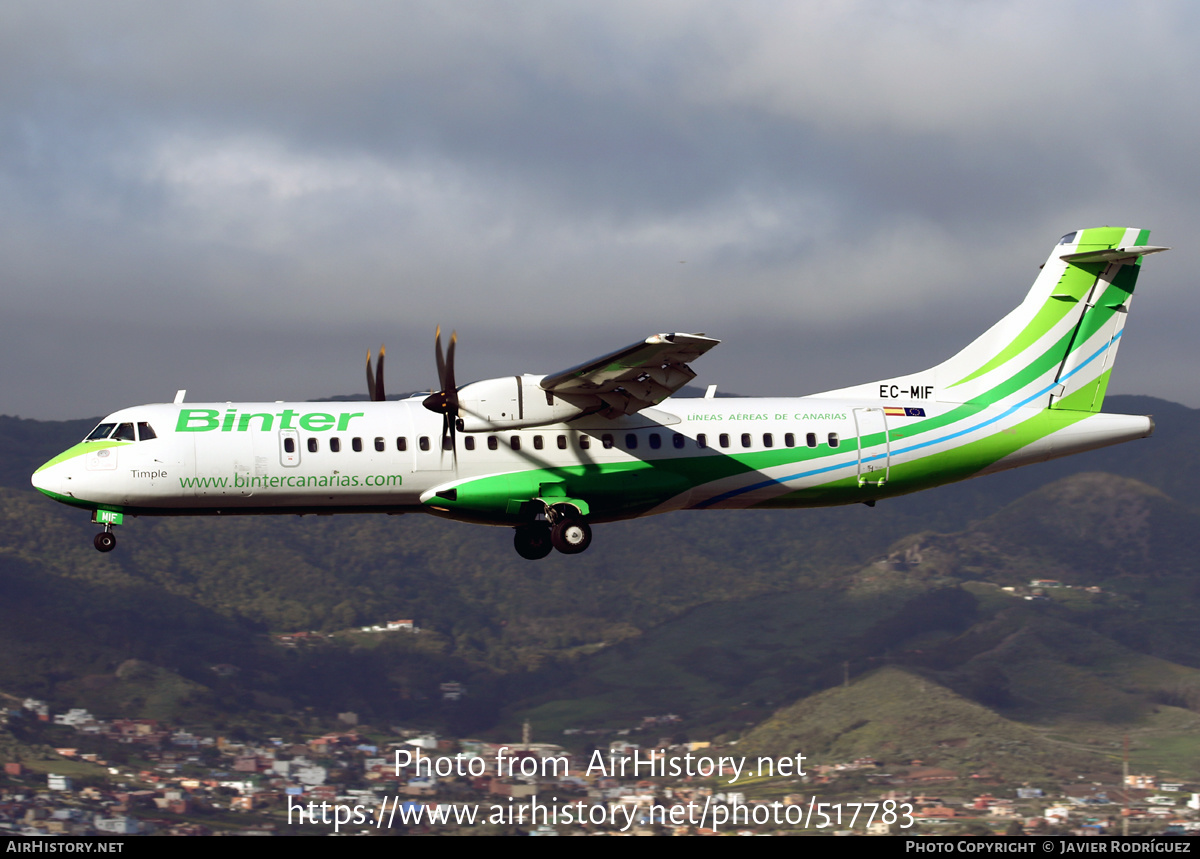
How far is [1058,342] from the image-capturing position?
35.8m

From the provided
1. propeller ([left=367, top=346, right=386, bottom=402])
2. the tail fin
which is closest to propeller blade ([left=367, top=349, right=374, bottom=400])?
propeller ([left=367, top=346, right=386, bottom=402])

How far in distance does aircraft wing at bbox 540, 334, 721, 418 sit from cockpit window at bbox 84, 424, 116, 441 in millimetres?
11460

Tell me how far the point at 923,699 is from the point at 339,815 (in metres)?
95.0

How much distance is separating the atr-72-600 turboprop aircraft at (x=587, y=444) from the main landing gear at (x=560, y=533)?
0.05m

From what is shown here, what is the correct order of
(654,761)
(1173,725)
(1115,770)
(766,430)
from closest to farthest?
(766,430)
(1115,770)
(654,761)
(1173,725)

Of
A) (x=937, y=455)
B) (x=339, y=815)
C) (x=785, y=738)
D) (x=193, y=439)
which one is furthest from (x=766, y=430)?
(x=785, y=738)

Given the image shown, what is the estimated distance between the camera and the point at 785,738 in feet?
597

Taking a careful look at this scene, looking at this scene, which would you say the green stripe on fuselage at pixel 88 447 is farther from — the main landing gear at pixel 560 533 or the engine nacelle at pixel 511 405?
the main landing gear at pixel 560 533

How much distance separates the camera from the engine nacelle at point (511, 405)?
97.7ft

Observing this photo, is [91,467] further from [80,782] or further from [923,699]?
[923,699]

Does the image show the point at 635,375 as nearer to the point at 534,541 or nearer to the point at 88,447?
the point at 534,541

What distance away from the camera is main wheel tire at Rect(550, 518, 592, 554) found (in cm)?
3098

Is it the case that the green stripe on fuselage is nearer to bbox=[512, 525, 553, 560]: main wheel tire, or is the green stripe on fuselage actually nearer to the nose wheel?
the nose wheel
